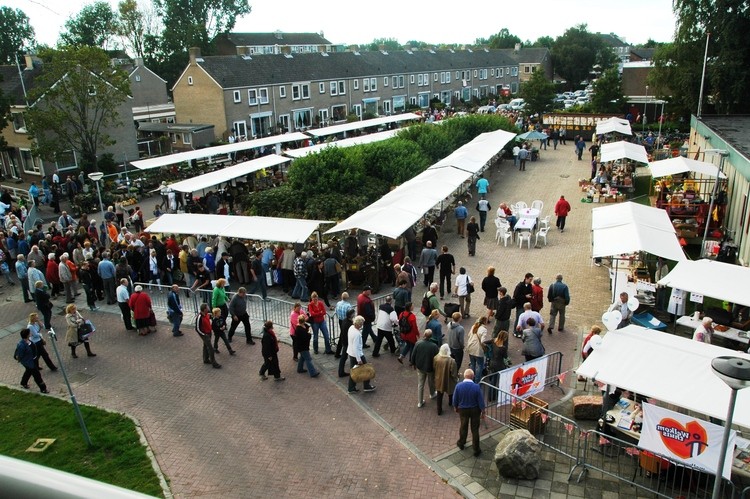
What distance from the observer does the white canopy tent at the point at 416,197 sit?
17.4 metres

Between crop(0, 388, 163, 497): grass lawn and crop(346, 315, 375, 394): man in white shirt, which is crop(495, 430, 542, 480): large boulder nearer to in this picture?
crop(346, 315, 375, 394): man in white shirt

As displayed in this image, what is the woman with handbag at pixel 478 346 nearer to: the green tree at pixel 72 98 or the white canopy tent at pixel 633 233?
the white canopy tent at pixel 633 233

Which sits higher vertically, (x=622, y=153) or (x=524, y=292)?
(x=622, y=153)

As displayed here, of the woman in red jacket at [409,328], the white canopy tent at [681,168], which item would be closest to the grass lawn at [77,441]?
the woman in red jacket at [409,328]

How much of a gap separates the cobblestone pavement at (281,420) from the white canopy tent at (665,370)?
71.6 inches

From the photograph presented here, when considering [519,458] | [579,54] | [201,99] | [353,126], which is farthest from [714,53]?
[579,54]

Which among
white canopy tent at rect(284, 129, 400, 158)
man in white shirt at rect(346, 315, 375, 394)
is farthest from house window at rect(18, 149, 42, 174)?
man in white shirt at rect(346, 315, 375, 394)

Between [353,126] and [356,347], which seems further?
[353,126]

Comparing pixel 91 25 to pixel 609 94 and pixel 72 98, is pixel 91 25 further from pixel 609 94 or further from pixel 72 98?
pixel 609 94

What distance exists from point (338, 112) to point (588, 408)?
2032 inches

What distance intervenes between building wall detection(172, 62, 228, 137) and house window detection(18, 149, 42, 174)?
15001 mm

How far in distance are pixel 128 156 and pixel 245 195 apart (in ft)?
56.6

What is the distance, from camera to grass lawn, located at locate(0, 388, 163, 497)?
9.61 metres

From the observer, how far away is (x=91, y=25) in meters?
Answer: 77.4
